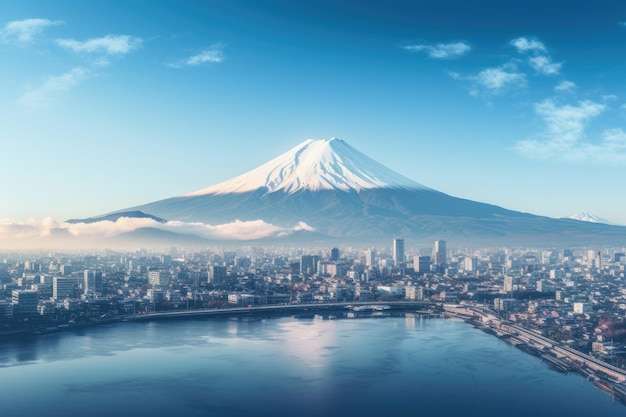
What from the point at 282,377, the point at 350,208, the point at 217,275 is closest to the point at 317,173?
the point at 350,208

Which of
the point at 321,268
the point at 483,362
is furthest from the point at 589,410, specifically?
the point at 321,268

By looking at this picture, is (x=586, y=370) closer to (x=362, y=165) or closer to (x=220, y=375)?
(x=220, y=375)

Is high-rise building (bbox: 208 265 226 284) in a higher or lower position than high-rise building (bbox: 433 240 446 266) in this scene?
lower

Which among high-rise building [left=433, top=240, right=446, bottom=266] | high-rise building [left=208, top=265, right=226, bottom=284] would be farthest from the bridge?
high-rise building [left=433, top=240, right=446, bottom=266]

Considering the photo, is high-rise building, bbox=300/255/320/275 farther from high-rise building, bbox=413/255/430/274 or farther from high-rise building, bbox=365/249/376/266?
high-rise building, bbox=413/255/430/274

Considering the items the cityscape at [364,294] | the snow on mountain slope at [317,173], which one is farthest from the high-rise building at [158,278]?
the snow on mountain slope at [317,173]

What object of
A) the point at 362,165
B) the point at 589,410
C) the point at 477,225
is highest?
the point at 362,165

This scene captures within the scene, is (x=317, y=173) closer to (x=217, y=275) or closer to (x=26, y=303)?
(x=217, y=275)
